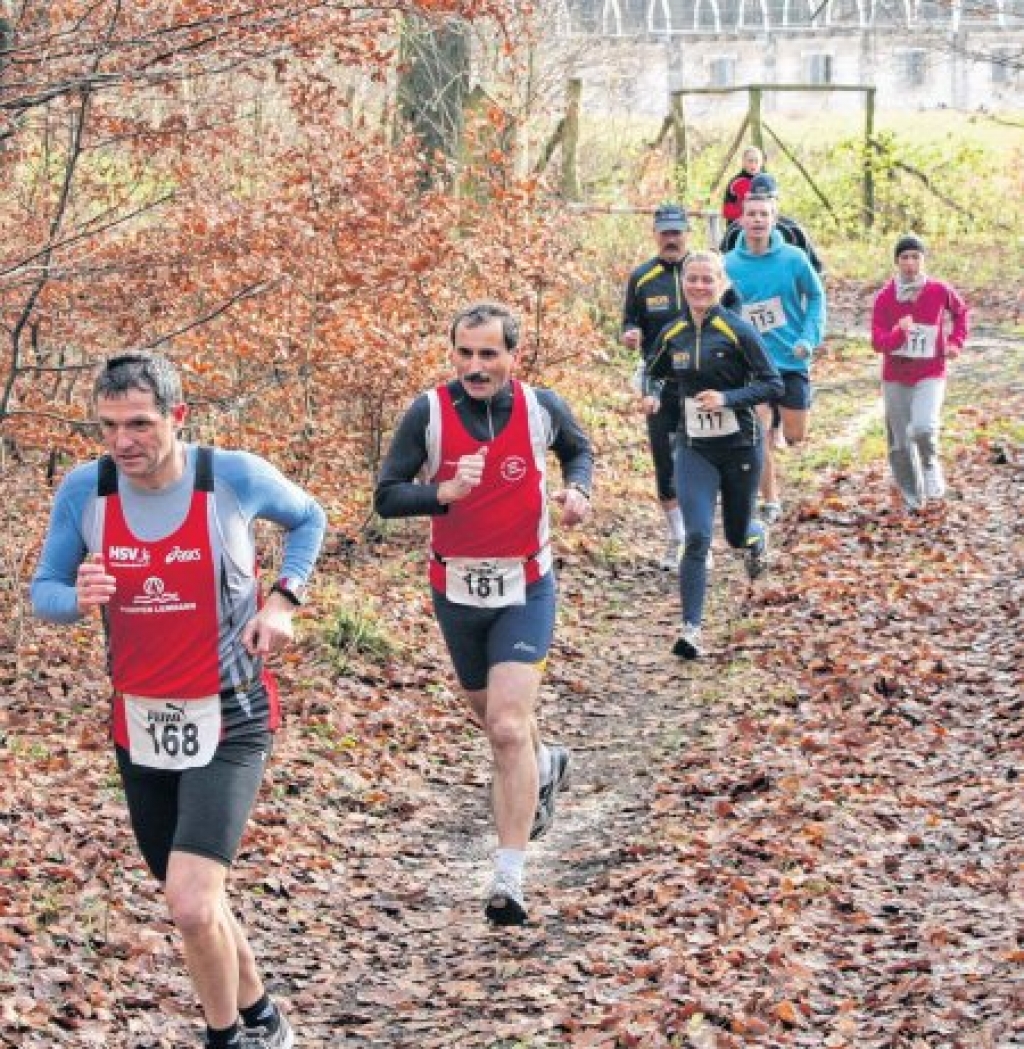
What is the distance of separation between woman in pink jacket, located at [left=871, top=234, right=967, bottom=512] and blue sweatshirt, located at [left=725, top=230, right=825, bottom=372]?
716 mm

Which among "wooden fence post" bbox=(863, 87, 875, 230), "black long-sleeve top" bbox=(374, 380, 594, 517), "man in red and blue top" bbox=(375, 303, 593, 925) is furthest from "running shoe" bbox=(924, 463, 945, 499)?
"wooden fence post" bbox=(863, 87, 875, 230)

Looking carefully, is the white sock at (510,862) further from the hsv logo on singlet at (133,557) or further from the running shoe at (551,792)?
the hsv logo on singlet at (133,557)

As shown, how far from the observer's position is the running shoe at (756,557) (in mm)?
12195

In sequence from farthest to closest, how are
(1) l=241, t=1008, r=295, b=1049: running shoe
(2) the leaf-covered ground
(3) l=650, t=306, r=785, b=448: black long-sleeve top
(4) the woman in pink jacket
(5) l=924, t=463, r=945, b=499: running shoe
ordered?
(5) l=924, t=463, r=945, b=499: running shoe
(4) the woman in pink jacket
(3) l=650, t=306, r=785, b=448: black long-sleeve top
(2) the leaf-covered ground
(1) l=241, t=1008, r=295, b=1049: running shoe

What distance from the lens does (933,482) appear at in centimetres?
1427

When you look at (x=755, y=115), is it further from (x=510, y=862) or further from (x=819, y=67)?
(x=819, y=67)

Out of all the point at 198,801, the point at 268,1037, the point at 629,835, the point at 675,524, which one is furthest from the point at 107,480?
the point at 675,524

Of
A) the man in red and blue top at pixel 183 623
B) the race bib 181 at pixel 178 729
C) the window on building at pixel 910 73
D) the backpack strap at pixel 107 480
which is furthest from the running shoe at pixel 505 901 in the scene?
the window on building at pixel 910 73

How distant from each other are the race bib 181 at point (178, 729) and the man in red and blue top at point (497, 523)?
1.76 m

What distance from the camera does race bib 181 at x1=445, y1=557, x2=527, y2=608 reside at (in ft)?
23.9

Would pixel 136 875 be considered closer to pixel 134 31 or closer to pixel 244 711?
pixel 244 711

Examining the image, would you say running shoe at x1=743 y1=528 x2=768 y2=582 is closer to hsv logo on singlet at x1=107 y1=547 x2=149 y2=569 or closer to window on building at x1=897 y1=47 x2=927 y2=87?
hsv logo on singlet at x1=107 y1=547 x2=149 y2=569

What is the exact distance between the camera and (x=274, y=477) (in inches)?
221

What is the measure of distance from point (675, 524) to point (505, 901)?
21.5ft
